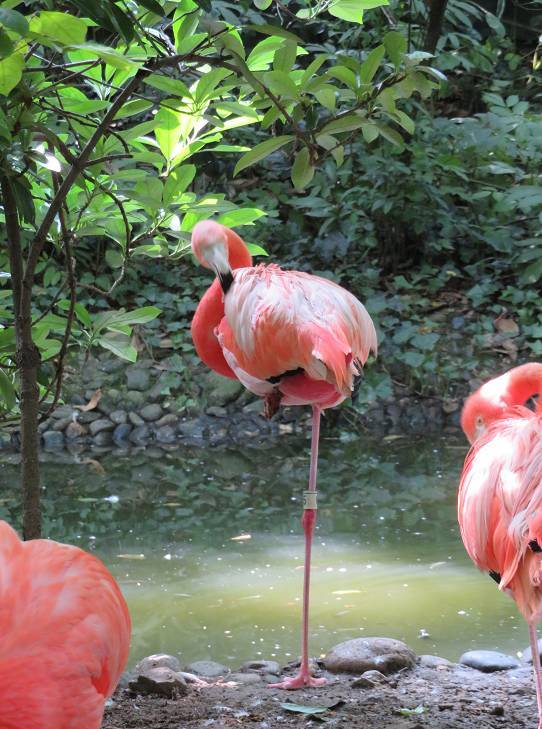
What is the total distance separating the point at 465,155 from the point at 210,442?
11.2 ft

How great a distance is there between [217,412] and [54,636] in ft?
17.0

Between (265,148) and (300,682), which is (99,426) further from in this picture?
(265,148)

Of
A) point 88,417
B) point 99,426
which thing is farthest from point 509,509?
point 88,417

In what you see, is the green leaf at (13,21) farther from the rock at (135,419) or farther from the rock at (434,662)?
the rock at (135,419)

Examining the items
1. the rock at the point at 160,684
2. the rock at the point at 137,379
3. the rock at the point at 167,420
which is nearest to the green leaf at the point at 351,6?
the rock at the point at 160,684

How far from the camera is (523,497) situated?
234 centimetres

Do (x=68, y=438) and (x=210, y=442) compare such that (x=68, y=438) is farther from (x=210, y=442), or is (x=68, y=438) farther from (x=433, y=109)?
(x=433, y=109)

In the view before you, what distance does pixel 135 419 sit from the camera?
271 inches

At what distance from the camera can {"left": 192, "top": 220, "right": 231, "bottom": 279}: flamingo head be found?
2.78 m

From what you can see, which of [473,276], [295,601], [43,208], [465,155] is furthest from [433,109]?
[43,208]

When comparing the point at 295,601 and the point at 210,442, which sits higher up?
the point at 295,601

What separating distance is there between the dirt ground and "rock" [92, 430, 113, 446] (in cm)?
405

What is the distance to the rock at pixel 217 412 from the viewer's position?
6938 mm

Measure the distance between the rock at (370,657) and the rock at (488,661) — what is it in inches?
7.3
